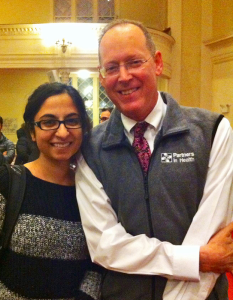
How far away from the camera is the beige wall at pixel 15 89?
10156mm

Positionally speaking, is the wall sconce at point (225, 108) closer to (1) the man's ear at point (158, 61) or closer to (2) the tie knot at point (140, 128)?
(1) the man's ear at point (158, 61)

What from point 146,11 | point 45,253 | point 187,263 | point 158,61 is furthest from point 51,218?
point 146,11

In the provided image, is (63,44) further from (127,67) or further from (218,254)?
(218,254)

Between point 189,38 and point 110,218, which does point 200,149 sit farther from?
point 189,38

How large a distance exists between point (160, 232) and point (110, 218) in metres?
0.20

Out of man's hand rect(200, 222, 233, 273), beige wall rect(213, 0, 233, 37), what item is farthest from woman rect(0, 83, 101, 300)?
beige wall rect(213, 0, 233, 37)

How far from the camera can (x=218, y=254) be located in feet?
3.94

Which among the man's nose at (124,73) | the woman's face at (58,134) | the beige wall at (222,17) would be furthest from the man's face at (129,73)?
the beige wall at (222,17)

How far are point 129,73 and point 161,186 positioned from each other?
0.48m

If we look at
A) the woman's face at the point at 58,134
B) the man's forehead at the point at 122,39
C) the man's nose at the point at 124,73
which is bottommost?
the woman's face at the point at 58,134

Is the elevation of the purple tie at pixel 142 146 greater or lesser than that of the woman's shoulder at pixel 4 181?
greater

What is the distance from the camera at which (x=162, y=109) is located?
57.3 inches

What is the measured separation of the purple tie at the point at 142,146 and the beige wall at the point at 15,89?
921 cm

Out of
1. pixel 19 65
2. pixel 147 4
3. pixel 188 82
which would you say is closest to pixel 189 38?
pixel 188 82
